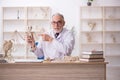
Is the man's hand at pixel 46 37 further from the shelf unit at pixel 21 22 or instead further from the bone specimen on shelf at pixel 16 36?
the bone specimen on shelf at pixel 16 36

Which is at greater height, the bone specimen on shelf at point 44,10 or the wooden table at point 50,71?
the bone specimen on shelf at point 44,10

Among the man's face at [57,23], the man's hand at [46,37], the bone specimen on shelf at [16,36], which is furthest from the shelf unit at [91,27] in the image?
the man's hand at [46,37]

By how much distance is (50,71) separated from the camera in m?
2.72

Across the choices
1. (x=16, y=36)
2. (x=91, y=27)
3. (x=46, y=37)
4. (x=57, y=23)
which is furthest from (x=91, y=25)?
(x=46, y=37)

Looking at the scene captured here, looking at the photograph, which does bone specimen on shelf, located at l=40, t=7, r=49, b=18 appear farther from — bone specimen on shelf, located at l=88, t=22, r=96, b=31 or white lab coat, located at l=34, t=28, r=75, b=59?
white lab coat, located at l=34, t=28, r=75, b=59

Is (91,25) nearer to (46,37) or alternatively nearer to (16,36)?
(16,36)

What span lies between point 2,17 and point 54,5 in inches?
52.2

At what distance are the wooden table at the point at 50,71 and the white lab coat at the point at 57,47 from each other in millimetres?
635

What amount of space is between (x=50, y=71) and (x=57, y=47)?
73 centimetres

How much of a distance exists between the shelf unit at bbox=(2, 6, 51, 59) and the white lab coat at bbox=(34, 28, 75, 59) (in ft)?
8.73

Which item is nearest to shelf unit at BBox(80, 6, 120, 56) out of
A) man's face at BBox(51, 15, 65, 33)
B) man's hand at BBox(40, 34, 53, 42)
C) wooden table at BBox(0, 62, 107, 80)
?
man's face at BBox(51, 15, 65, 33)

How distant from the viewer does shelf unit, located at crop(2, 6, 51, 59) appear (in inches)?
241

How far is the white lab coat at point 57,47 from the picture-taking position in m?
3.38

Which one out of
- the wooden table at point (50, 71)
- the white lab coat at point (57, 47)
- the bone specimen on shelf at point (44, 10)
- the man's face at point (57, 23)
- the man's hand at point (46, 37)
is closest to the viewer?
the wooden table at point (50, 71)
